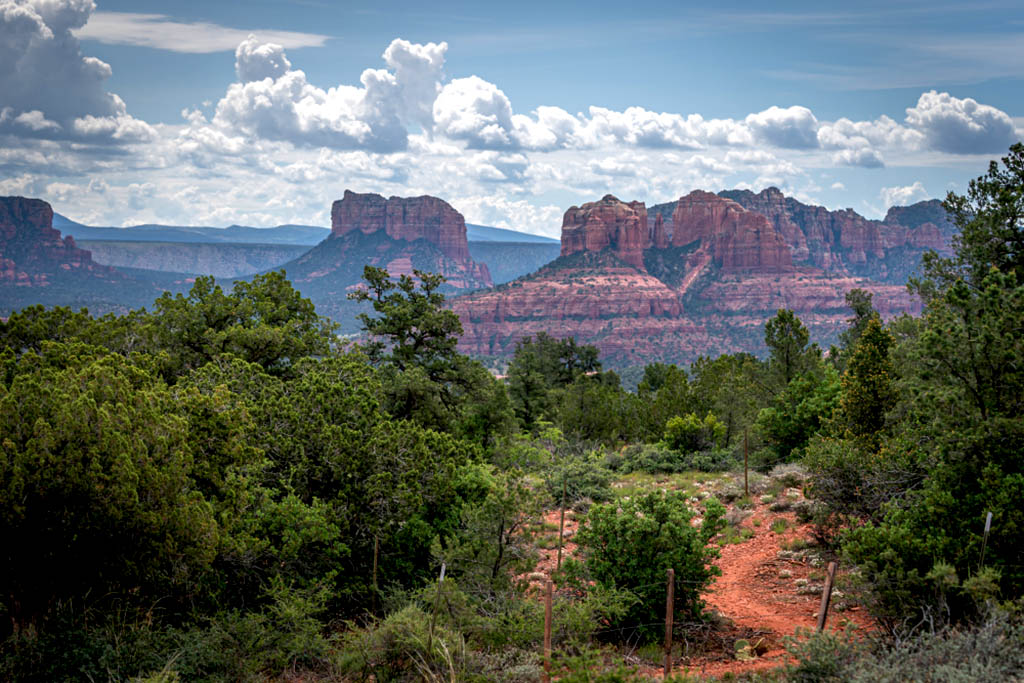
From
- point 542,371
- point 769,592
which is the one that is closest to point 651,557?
point 769,592

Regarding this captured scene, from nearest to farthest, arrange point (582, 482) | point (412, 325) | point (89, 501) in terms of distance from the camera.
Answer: point (89, 501), point (582, 482), point (412, 325)

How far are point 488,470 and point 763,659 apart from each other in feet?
22.3

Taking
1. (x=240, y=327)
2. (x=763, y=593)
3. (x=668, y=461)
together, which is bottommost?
(x=668, y=461)

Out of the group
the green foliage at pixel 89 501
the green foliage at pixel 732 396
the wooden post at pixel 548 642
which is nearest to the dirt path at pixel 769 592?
the wooden post at pixel 548 642

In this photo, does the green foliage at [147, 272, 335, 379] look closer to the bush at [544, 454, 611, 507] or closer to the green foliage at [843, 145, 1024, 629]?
the bush at [544, 454, 611, 507]

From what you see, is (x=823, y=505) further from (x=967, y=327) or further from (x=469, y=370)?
(x=469, y=370)

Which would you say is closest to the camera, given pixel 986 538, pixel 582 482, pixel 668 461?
pixel 986 538

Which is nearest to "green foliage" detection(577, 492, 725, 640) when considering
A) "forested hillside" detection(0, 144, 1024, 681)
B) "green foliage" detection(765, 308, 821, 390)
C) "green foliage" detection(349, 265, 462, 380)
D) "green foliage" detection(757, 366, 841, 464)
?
"forested hillside" detection(0, 144, 1024, 681)

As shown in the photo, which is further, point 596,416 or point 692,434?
point 596,416

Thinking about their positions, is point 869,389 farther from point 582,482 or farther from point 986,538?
point 986,538

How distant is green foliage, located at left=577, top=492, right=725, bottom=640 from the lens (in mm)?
13617

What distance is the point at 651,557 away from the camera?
13797 mm

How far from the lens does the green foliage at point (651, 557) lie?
13.6m

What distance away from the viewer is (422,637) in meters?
11.7
